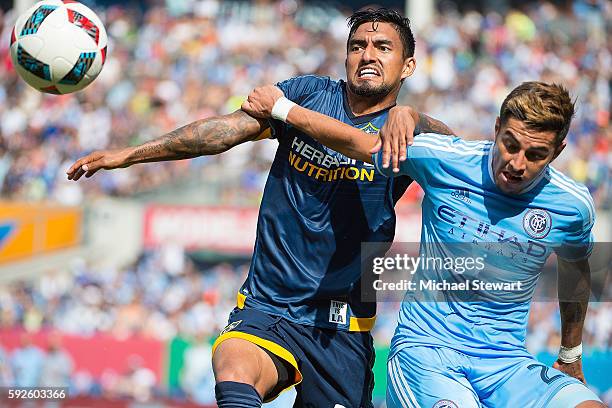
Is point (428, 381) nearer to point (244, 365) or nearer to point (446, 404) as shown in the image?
point (446, 404)

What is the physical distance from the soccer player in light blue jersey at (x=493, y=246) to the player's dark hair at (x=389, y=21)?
102cm

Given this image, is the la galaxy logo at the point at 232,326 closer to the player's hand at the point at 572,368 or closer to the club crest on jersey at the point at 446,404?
the club crest on jersey at the point at 446,404

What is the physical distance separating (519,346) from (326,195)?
55.7 inches

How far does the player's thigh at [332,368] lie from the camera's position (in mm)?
5402

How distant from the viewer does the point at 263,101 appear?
214 inches

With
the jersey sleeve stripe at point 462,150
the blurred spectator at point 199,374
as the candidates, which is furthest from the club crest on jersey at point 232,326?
the blurred spectator at point 199,374

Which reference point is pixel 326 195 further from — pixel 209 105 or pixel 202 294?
pixel 209 105

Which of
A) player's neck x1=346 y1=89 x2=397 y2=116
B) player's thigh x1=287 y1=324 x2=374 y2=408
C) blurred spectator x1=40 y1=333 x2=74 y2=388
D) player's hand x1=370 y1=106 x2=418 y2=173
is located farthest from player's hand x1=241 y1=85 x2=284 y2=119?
blurred spectator x1=40 y1=333 x2=74 y2=388

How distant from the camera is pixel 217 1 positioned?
22.9 metres

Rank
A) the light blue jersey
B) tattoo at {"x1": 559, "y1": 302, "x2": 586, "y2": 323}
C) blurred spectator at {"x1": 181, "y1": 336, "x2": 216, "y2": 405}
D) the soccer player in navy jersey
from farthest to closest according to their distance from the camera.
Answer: blurred spectator at {"x1": 181, "y1": 336, "x2": 216, "y2": 405}, the soccer player in navy jersey, tattoo at {"x1": 559, "y1": 302, "x2": 586, "y2": 323}, the light blue jersey

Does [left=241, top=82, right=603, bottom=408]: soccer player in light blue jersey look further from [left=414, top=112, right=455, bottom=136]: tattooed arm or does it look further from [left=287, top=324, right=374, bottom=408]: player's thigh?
[left=287, top=324, right=374, bottom=408]: player's thigh

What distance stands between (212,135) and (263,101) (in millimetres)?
366

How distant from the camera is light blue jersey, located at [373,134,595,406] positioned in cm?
453

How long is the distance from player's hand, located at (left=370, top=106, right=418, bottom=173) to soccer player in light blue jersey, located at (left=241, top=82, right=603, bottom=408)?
5cm
